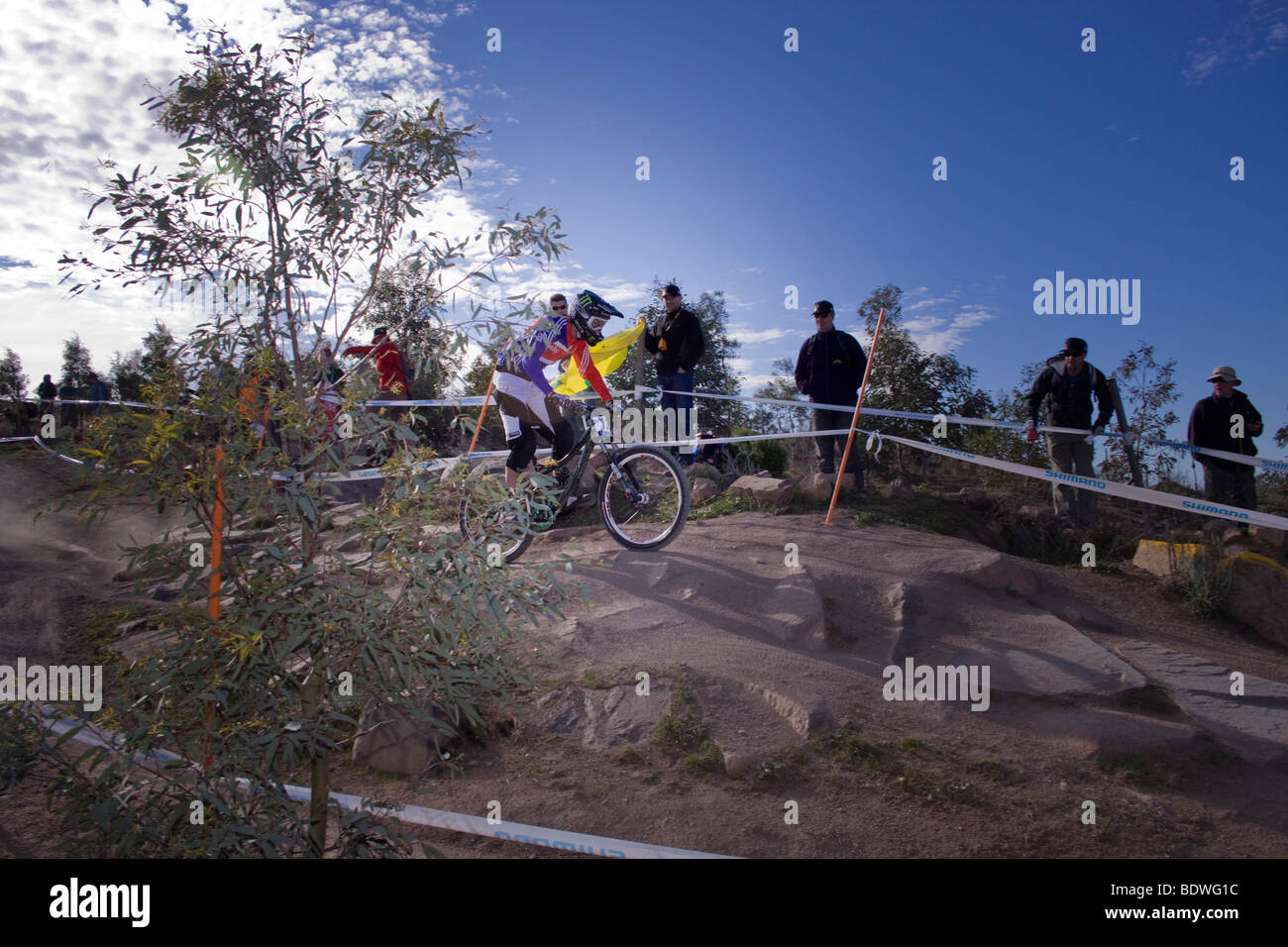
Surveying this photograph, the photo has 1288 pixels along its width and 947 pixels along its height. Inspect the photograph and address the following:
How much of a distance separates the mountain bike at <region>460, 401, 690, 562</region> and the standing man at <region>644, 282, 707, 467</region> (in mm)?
941

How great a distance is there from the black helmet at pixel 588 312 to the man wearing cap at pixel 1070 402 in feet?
A: 16.4

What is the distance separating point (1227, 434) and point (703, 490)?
5.77 metres

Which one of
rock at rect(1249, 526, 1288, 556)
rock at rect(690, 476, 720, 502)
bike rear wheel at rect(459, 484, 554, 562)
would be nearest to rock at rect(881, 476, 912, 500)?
rock at rect(690, 476, 720, 502)

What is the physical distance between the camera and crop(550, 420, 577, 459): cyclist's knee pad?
6.29 meters

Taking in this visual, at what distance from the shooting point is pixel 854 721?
13.2ft

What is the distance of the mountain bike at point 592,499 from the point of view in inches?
103

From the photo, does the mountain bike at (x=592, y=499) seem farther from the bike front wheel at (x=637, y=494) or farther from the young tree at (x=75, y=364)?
the young tree at (x=75, y=364)

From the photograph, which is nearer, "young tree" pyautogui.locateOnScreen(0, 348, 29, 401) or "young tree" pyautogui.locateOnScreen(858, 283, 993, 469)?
"young tree" pyautogui.locateOnScreen(858, 283, 993, 469)
